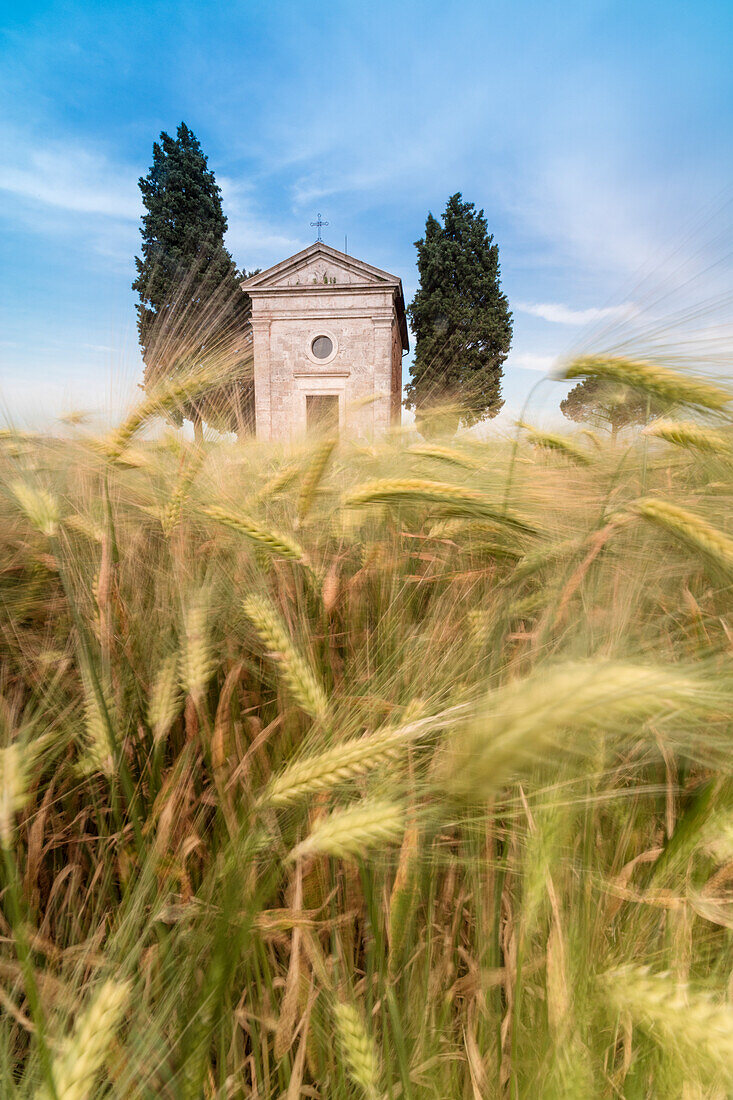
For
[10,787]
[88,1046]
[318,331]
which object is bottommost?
[88,1046]

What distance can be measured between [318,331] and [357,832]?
16372 millimetres

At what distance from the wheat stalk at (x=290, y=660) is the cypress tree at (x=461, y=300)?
18.6 metres

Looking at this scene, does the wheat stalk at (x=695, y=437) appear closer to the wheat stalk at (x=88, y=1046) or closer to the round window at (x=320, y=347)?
the wheat stalk at (x=88, y=1046)

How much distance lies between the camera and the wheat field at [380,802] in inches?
18.0

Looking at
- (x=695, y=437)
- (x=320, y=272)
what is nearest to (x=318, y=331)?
(x=320, y=272)

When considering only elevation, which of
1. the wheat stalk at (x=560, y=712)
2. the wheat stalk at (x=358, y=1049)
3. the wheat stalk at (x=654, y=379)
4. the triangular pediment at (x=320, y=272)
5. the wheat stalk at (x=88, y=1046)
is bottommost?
the wheat stalk at (x=358, y=1049)

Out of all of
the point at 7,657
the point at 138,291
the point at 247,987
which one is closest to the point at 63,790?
the point at 7,657

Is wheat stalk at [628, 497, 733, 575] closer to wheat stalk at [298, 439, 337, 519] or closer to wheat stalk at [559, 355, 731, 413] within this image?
wheat stalk at [559, 355, 731, 413]

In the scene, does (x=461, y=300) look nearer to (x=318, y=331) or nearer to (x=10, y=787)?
(x=318, y=331)

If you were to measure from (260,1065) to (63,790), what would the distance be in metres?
0.42

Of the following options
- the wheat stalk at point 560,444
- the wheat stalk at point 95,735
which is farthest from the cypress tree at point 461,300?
the wheat stalk at point 95,735

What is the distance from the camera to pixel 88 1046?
15.1 inches

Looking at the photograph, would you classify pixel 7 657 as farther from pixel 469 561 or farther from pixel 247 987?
pixel 469 561

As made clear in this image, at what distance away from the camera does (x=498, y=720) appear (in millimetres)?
467
